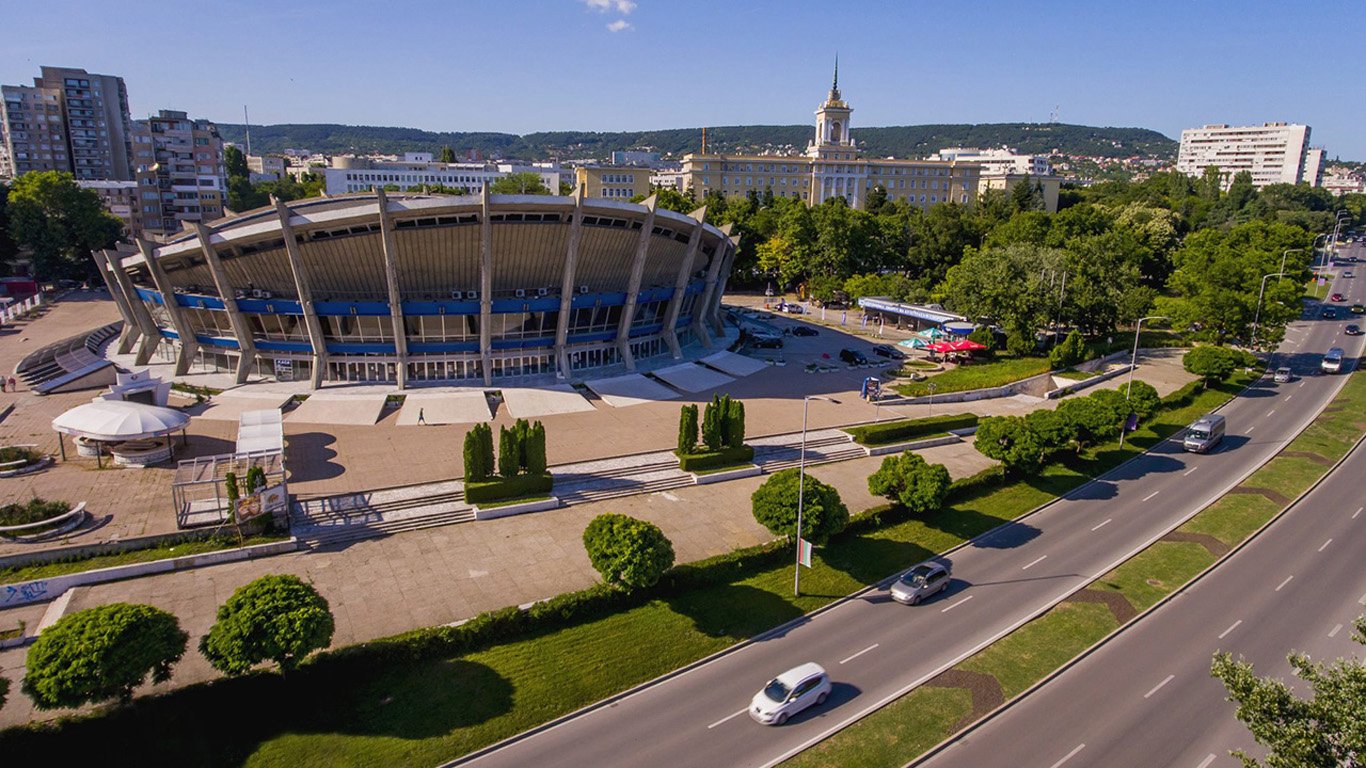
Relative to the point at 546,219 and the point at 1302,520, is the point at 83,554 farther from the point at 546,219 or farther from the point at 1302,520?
the point at 1302,520

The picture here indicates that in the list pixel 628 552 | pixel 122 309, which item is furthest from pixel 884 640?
pixel 122 309

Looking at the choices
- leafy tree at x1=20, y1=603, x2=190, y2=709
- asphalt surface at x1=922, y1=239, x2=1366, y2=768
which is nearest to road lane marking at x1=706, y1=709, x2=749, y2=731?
asphalt surface at x1=922, y1=239, x2=1366, y2=768

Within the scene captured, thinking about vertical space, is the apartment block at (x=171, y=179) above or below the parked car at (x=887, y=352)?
above

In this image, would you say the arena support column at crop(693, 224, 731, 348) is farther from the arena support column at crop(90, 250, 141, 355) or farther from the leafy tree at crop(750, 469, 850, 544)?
the arena support column at crop(90, 250, 141, 355)

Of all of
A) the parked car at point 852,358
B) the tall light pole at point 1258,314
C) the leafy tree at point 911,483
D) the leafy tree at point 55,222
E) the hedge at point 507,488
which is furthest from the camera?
the leafy tree at point 55,222

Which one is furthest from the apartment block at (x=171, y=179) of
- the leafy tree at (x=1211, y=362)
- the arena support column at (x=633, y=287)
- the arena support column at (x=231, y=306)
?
the leafy tree at (x=1211, y=362)

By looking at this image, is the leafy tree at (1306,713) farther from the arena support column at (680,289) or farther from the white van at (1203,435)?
the arena support column at (680,289)

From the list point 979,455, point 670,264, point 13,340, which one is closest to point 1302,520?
point 979,455
